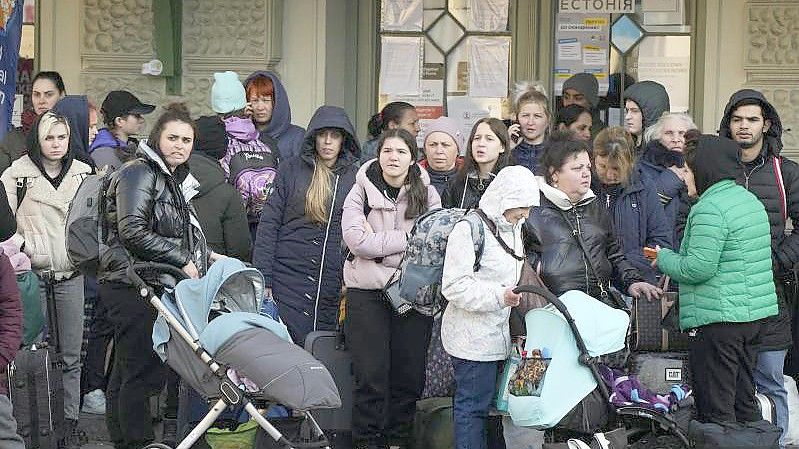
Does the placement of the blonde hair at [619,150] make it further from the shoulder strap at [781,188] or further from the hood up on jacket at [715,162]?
the shoulder strap at [781,188]

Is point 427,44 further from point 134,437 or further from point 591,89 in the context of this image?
point 134,437

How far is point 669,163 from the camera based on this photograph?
366 inches

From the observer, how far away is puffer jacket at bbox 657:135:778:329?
776 centimetres

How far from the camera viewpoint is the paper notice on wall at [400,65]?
38.8 ft

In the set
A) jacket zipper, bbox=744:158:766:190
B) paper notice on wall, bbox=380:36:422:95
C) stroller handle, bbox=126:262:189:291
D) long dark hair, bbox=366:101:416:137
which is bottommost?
stroller handle, bbox=126:262:189:291

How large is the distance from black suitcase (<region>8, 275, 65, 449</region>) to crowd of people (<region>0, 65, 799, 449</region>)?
40 cm

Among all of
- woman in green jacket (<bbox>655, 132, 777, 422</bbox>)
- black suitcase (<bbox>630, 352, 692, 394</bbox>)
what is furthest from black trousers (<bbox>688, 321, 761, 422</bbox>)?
black suitcase (<bbox>630, 352, 692, 394</bbox>)

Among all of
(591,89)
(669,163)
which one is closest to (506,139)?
(669,163)

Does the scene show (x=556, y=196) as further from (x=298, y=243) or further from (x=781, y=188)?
(x=298, y=243)

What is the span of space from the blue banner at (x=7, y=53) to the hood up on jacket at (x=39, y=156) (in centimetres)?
19

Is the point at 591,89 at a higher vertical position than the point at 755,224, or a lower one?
higher

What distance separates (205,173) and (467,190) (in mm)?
1500

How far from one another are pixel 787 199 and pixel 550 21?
12.1 ft

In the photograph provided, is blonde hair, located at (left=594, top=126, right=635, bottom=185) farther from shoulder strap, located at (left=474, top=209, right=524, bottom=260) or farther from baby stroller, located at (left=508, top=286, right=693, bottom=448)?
baby stroller, located at (left=508, top=286, right=693, bottom=448)
